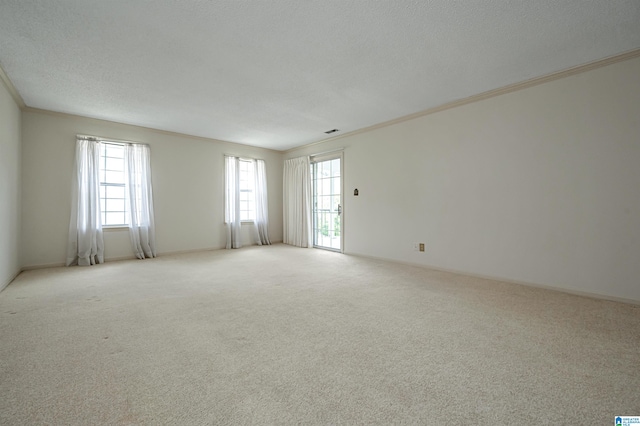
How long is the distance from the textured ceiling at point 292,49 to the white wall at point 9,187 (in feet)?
1.24

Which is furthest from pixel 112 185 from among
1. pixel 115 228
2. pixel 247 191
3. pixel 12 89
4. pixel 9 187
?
pixel 247 191

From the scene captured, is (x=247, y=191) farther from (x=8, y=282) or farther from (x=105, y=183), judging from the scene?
(x=8, y=282)

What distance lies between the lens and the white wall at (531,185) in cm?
292

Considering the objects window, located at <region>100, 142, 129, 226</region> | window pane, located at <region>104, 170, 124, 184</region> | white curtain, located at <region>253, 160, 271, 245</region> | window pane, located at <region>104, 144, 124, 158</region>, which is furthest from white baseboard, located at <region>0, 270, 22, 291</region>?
white curtain, located at <region>253, 160, 271, 245</region>

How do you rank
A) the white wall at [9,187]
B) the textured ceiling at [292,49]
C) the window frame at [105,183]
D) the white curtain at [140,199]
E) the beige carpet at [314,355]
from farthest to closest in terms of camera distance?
the white curtain at [140,199] < the window frame at [105,183] < the white wall at [9,187] < the textured ceiling at [292,49] < the beige carpet at [314,355]

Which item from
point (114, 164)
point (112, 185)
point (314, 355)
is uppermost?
point (114, 164)

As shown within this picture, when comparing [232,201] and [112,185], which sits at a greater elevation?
[112,185]

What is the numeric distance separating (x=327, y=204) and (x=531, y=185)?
13.0 feet

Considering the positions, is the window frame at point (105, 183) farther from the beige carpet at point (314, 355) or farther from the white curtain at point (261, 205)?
the white curtain at point (261, 205)

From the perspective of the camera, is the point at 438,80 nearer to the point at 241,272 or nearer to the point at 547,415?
the point at 547,415

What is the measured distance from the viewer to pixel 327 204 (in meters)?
6.52

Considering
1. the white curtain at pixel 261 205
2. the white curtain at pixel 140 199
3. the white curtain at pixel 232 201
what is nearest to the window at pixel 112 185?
the white curtain at pixel 140 199

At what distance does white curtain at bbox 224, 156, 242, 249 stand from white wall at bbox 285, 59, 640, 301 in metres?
3.59

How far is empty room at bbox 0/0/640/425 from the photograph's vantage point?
1579mm
